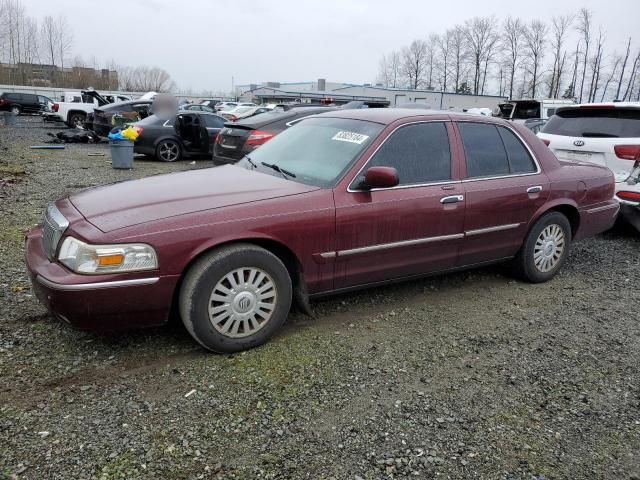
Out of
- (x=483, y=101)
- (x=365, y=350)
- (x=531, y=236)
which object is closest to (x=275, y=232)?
(x=365, y=350)

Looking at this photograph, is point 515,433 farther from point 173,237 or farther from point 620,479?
point 173,237

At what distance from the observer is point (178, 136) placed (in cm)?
1303

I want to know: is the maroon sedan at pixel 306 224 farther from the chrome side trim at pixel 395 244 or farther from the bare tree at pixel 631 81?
the bare tree at pixel 631 81

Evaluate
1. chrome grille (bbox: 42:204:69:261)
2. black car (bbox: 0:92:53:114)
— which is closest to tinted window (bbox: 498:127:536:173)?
chrome grille (bbox: 42:204:69:261)

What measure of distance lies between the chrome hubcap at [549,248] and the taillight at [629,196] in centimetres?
185

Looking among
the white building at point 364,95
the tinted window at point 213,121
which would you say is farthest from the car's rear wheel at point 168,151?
the white building at point 364,95

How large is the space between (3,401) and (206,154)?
1142 centimetres

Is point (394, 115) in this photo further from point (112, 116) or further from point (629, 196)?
point (112, 116)

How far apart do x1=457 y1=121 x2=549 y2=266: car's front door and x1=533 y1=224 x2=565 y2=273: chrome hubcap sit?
0.83 feet

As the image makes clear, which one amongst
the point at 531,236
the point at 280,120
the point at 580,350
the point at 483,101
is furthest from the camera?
the point at 483,101

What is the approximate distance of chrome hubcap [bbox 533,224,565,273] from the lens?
15.7 feet

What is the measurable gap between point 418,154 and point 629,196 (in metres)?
3.58

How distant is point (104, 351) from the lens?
3.27 metres

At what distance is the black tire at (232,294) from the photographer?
121 inches
